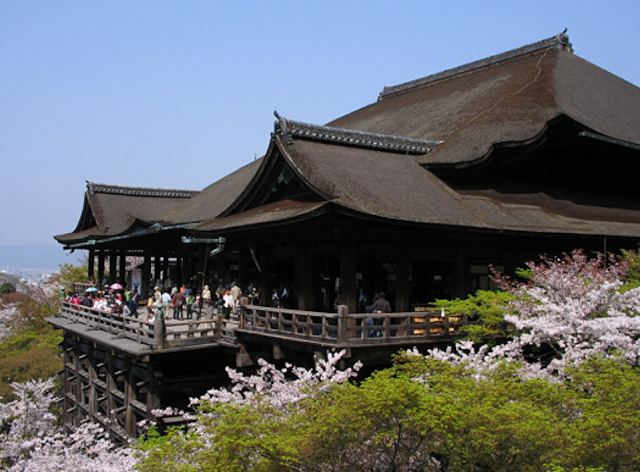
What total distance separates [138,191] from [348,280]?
85.6 feet

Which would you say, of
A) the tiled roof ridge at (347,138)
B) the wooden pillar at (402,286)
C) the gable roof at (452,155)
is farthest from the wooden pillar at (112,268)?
the wooden pillar at (402,286)

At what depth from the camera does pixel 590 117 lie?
73.4 ft

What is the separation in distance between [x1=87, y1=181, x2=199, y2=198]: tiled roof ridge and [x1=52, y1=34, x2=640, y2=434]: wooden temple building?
9490 mm

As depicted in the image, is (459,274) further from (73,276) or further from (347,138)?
(73,276)

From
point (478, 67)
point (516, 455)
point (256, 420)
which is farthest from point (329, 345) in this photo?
point (478, 67)

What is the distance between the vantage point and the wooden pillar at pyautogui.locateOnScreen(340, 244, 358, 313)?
50.8 feet

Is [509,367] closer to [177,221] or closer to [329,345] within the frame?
[329,345]

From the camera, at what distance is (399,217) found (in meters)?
15.1

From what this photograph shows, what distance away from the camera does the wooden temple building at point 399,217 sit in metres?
15.9

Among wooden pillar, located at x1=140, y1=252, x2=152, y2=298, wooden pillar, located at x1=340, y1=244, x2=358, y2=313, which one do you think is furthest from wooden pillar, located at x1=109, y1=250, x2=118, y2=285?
wooden pillar, located at x1=340, y1=244, x2=358, y2=313

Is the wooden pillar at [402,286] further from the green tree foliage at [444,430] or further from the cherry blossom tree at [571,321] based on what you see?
the green tree foliage at [444,430]

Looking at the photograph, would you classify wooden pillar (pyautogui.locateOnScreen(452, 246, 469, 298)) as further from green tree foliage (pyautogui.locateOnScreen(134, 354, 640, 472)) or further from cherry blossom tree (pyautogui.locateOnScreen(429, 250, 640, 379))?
green tree foliage (pyautogui.locateOnScreen(134, 354, 640, 472))

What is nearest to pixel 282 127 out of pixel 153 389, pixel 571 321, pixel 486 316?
pixel 486 316

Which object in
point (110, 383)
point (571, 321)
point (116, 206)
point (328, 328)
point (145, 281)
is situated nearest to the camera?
point (571, 321)
